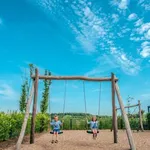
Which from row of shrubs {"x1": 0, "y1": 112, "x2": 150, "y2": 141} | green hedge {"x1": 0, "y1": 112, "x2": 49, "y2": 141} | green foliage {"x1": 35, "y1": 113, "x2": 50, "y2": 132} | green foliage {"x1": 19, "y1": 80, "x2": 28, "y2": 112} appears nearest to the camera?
green hedge {"x1": 0, "y1": 112, "x2": 49, "y2": 141}

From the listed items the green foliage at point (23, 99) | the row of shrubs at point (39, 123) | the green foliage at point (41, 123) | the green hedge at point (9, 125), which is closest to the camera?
the green hedge at point (9, 125)

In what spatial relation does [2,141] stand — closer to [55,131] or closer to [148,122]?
[55,131]

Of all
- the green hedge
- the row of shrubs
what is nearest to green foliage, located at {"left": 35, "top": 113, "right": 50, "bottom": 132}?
the row of shrubs

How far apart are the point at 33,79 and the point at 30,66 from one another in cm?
2610

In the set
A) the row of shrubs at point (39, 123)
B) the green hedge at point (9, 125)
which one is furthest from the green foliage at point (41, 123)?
the green hedge at point (9, 125)

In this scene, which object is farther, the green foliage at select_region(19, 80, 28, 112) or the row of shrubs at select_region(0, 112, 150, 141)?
the green foliage at select_region(19, 80, 28, 112)

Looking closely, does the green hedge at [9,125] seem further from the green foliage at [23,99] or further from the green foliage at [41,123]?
the green foliage at [23,99]

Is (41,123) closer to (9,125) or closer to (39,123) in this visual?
(39,123)

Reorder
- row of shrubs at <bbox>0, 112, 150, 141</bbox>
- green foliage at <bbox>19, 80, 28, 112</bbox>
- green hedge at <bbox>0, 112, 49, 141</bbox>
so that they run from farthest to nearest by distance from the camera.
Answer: green foliage at <bbox>19, 80, 28, 112</bbox>
row of shrubs at <bbox>0, 112, 150, 141</bbox>
green hedge at <bbox>0, 112, 49, 141</bbox>

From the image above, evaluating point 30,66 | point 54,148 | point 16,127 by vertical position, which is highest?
point 30,66

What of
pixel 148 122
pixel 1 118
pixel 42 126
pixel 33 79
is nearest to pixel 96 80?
pixel 33 79

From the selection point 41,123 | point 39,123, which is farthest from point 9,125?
point 41,123

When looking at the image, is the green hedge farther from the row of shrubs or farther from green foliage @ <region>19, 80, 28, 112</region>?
green foliage @ <region>19, 80, 28, 112</region>

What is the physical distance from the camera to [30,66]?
40.1 meters
